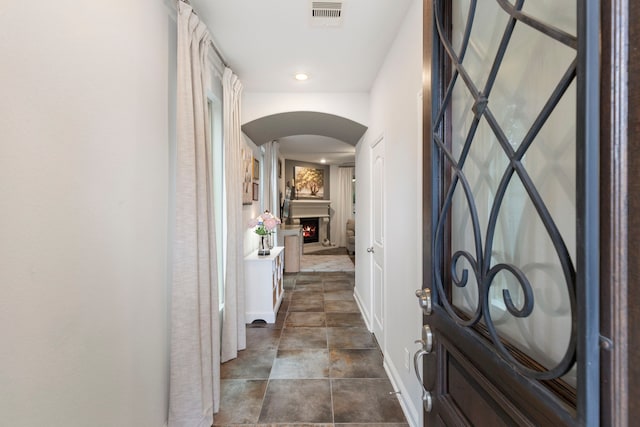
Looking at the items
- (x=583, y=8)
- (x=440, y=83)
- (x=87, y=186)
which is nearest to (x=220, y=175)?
(x=87, y=186)

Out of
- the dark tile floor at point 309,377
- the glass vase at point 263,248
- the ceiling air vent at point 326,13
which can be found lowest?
the dark tile floor at point 309,377

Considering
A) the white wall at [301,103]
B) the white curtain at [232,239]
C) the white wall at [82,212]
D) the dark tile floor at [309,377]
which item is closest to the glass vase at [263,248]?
the dark tile floor at [309,377]

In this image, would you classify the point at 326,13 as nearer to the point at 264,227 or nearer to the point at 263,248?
the point at 264,227

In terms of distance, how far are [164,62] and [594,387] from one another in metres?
2.08

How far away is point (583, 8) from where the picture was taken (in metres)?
0.46

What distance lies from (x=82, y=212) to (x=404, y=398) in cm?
212

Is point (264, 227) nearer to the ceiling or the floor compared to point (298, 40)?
nearer to the floor

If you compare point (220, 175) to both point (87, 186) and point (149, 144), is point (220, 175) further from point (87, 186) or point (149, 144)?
point (87, 186)

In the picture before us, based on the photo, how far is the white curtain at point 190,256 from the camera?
67.3 inches

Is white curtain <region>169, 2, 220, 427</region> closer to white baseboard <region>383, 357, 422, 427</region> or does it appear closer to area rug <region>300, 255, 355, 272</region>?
white baseboard <region>383, 357, 422, 427</region>

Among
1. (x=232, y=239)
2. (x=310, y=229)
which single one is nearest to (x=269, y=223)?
(x=232, y=239)

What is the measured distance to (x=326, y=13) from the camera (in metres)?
2.00

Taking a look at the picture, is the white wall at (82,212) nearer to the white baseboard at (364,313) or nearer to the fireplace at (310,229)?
the white baseboard at (364,313)

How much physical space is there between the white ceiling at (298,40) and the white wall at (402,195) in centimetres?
16
